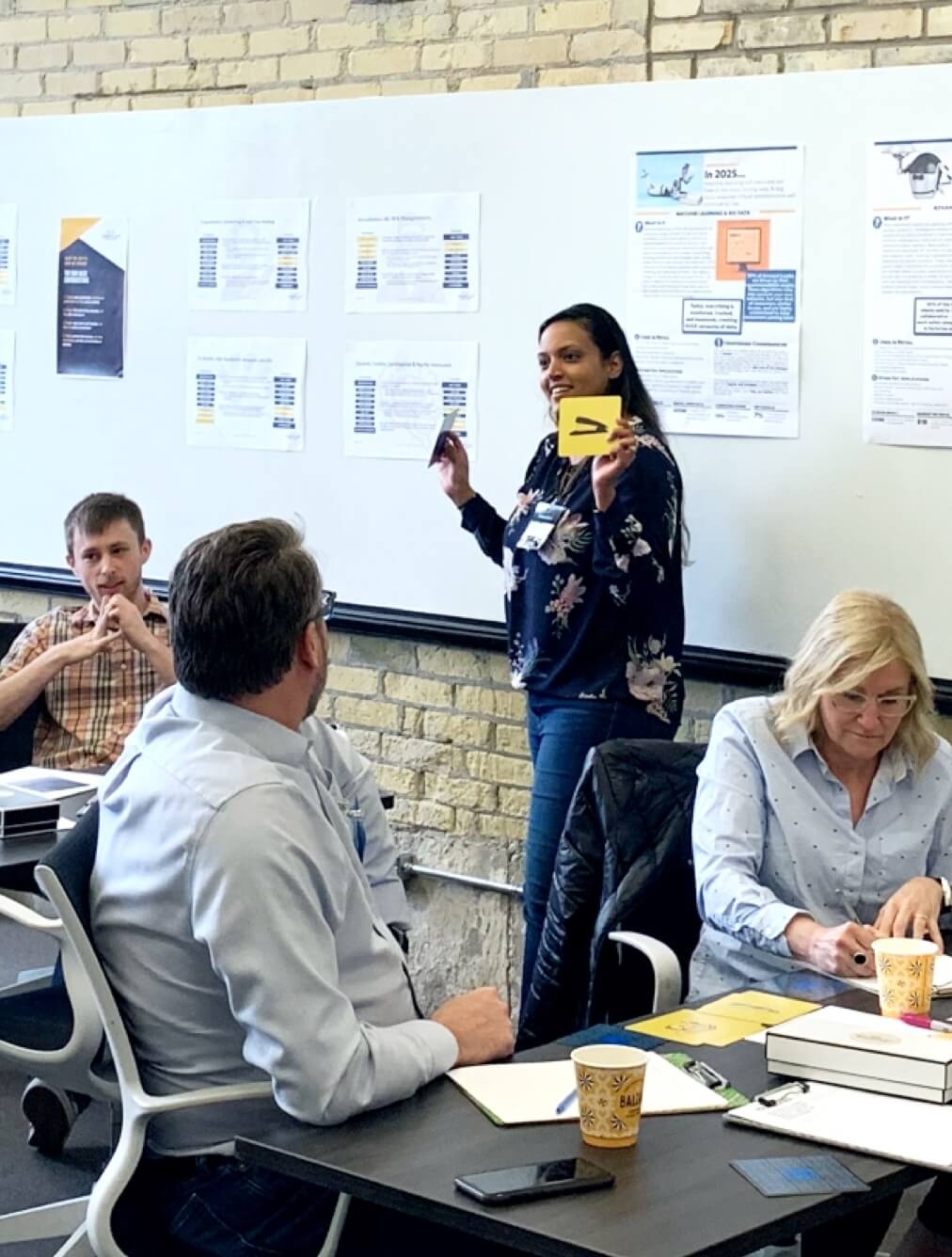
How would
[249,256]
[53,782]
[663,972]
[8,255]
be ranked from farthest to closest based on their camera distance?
[8,255]
[249,256]
[53,782]
[663,972]

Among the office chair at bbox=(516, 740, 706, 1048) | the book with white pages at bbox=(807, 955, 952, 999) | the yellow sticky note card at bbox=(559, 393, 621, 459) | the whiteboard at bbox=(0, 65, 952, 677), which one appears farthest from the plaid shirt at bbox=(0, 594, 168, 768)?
the book with white pages at bbox=(807, 955, 952, 999)

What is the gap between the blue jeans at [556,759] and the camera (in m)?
3.96

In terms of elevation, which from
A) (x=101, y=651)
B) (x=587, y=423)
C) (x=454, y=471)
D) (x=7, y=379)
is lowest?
(x=101, y=651)

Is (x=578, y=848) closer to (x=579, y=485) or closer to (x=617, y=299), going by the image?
(x=579, y=485)

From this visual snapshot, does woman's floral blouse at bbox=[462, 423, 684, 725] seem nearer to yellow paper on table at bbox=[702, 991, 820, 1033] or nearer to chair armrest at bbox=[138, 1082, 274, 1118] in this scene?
yellow paper on table at bbox=[702, 991, 820, 1033]

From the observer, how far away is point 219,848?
2.14m

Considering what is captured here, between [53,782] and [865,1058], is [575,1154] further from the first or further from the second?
[53,782]

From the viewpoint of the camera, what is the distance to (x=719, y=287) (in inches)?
165

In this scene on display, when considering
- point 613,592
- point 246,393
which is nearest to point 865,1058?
point 613,592

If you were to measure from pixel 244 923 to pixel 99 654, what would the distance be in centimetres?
240

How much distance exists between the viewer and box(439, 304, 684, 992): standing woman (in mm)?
3904

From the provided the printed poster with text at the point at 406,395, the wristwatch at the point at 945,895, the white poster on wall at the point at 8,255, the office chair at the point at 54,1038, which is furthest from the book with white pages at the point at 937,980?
the white poster on wall at the point at 8,255

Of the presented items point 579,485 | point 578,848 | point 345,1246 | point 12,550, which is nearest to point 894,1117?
point 345,1246

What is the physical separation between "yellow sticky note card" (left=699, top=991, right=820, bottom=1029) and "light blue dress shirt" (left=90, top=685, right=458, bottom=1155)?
421 millimetres
